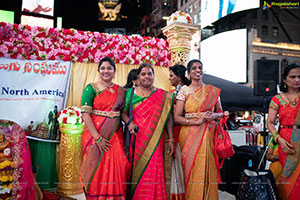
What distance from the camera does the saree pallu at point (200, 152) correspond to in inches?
107

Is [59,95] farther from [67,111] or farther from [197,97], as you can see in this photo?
[197,97]

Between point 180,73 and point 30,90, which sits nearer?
point 180,73

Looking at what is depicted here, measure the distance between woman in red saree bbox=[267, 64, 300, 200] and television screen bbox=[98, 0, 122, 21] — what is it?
1515cm

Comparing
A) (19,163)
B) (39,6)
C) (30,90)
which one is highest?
(39,6)

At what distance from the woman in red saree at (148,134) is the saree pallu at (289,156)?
109 cm

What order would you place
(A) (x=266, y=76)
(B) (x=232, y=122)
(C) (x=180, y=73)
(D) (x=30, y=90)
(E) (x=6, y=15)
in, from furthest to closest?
(E) (x=6, y=15), (B) (x=232, y=122), (A) (x=266, y=76), (D) (x=30, y=90), (C) (x=180, y=73)

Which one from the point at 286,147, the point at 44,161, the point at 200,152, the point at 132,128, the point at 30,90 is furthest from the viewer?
the point at 30,90

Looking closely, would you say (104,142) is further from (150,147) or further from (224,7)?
Result: (224,7)

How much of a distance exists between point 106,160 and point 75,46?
2908mm

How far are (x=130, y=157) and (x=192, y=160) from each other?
0.63m

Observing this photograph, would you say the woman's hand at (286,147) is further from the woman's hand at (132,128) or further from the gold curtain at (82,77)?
the gold curtain at (82,77)

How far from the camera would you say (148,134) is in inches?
107

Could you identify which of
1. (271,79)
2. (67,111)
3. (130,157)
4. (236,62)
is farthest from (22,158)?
(236,62)

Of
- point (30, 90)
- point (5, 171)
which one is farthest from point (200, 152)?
point (30, 90)
